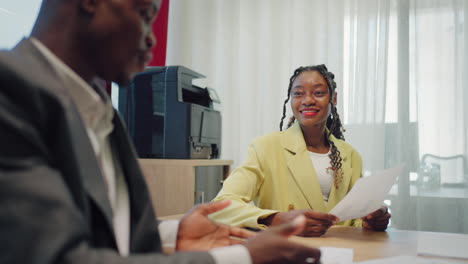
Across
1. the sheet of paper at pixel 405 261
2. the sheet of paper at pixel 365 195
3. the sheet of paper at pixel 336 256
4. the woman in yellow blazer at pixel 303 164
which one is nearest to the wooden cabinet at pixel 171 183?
the woman in yellow blazer at pixel 303 164

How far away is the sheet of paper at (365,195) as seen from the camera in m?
1.16

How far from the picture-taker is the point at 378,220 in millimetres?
1402

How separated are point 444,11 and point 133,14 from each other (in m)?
2.85

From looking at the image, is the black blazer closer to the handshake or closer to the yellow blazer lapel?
the handshake

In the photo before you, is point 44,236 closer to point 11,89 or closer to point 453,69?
point 11,89

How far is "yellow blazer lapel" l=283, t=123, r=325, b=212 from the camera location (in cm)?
170

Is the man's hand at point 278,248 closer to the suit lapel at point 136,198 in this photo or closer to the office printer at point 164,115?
the suit lapel at point 136,198

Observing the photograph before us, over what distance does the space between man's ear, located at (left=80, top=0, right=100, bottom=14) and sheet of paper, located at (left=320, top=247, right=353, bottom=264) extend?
704 mm

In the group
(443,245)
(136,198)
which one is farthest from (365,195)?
(136,198)

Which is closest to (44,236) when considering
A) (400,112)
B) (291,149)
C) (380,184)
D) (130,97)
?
(380,184)

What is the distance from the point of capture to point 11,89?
457 mm

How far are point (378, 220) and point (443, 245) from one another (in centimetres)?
28

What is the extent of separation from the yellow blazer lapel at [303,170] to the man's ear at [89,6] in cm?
131

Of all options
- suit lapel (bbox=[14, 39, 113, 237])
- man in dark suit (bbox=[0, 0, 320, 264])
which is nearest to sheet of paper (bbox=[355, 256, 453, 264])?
man in dark suit (bbox=[0, 0, 320, 264])
